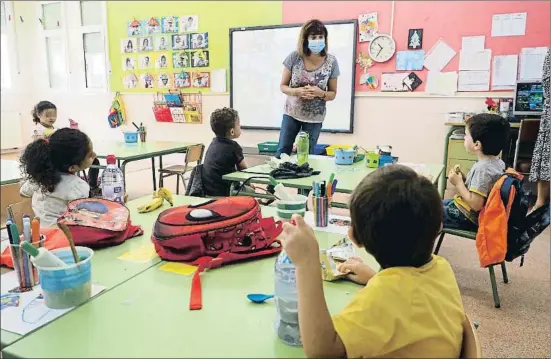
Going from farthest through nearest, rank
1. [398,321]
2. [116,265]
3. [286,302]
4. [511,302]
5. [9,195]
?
1. [511,302]
2. [9,195]
3. [116,265]
4. [286,302]
5. [398,321]

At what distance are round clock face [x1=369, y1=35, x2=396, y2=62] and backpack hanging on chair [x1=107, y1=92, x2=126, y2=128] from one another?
3935 millimetres

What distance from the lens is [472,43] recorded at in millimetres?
4590

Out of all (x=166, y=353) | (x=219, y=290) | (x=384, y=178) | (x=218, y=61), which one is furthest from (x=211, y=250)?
(x=218, y=61)

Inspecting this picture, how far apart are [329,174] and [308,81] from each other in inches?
44.6

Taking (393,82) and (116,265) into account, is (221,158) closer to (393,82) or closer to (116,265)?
(116,265)

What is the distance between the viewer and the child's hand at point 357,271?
3.51 ft

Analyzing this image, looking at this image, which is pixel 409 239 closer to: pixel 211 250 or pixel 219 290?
pixel 219 290

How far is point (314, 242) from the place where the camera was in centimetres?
85

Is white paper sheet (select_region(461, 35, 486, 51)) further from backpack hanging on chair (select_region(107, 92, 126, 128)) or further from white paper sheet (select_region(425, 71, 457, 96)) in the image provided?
backpack hanging on chair (select_region(107, 92, 126, 128))

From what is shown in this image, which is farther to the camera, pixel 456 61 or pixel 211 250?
pixel 456 61

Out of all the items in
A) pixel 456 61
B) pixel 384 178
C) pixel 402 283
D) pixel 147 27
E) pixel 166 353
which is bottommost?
pixel 166 353

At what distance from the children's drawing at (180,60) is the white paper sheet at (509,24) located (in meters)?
3.91

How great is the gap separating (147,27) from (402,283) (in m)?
6.39

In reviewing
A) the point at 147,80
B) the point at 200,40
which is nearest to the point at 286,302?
the point at 200,40
